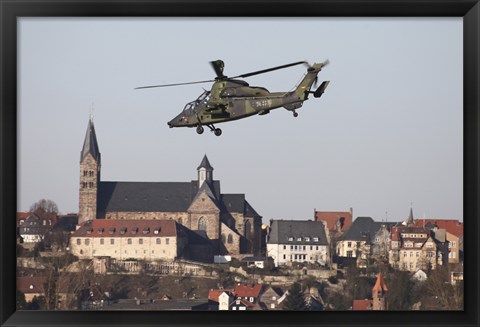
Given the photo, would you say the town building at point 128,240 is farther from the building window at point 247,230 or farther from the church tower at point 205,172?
the church tower at point 205,172

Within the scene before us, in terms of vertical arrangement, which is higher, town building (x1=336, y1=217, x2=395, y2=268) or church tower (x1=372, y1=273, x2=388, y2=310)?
town building (x1=336, y1=217, x2=395, y2=268)

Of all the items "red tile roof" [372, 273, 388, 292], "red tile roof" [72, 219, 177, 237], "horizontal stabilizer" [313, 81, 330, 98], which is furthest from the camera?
"red tile roof" [72, 219, 177, 237]

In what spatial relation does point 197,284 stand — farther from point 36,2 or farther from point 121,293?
point 36,2

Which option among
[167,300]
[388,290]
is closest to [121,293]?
[167,300]

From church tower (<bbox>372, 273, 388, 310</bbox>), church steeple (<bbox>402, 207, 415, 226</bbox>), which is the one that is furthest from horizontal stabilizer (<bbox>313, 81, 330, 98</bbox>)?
church steeple (<bbox>402, 207, 415, 226</bbox>)

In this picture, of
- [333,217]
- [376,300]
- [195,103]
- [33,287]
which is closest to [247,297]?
[376,300]

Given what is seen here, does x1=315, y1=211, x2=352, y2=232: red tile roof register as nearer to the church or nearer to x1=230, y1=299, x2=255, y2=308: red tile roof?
the church
